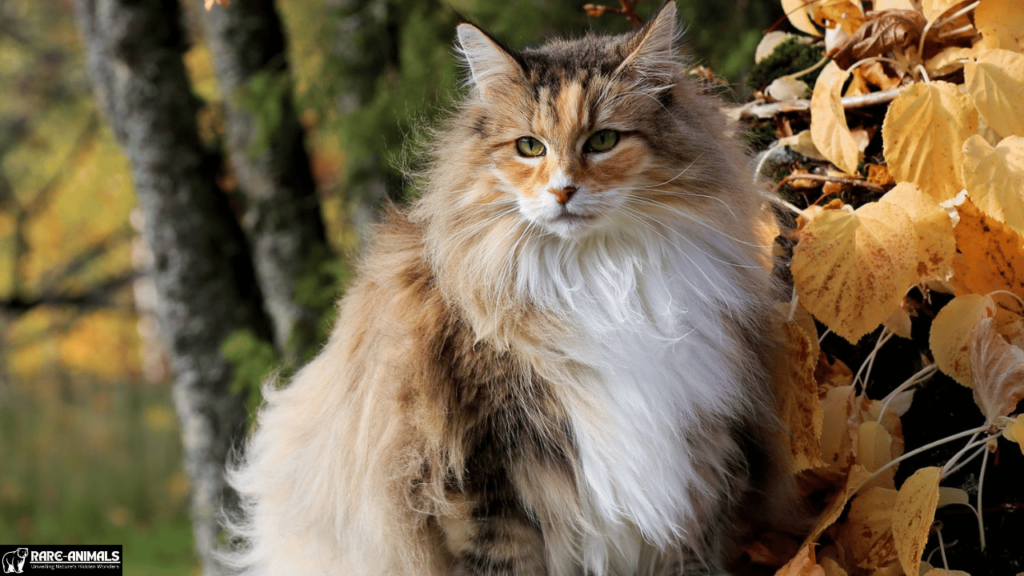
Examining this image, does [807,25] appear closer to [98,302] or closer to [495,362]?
[495,362]

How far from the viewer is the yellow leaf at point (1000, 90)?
5.08 ft

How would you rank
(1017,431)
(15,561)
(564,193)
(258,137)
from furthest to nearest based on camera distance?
(258,137)
(15,561)
(564,193)
(1017,431)

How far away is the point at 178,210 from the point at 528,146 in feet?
8.35

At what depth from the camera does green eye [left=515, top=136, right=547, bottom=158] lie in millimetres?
1773

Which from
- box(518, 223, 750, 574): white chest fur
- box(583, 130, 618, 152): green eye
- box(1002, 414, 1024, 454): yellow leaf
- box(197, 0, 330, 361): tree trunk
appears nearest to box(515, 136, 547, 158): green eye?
box(583, 130, 618, 152): green eye

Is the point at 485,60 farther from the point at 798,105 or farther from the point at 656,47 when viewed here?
the point at 798,105

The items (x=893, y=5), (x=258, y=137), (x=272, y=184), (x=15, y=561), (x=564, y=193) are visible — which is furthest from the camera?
(x=272, y=184)

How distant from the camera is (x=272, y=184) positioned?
3998mm

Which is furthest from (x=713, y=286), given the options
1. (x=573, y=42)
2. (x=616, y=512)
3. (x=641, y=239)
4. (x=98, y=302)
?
(x=98, y=302)

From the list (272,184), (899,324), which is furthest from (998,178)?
(272,184)

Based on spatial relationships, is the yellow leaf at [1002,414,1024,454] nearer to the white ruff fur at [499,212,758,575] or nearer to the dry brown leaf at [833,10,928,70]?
the white ruff fur at [499,212,758,575]

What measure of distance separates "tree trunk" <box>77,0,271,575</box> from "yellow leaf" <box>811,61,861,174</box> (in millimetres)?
2881

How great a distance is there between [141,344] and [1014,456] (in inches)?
537

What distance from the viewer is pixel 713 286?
1766 mm
